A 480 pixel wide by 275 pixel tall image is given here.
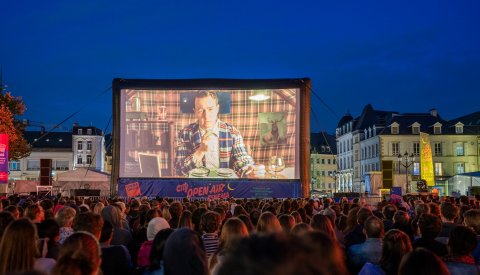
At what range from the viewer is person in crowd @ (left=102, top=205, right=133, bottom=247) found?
7.97m

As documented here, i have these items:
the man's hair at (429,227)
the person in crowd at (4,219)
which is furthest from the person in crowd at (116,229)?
the man's hair at (429,227)

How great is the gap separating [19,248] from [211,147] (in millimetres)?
22868

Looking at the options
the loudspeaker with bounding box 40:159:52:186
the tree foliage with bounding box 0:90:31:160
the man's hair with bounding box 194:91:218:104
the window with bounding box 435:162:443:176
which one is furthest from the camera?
the window with bounding box 435:162:443:176

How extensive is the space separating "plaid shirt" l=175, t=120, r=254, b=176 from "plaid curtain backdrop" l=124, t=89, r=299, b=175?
28 cm

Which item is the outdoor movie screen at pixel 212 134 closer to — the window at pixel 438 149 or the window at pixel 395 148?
the window at pixel 395 148

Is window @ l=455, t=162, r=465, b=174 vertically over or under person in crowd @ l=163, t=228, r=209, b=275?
over

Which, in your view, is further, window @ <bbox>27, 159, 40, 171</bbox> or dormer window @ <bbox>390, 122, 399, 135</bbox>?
window @ <bbox>27, 159, 40, 171</bbox>

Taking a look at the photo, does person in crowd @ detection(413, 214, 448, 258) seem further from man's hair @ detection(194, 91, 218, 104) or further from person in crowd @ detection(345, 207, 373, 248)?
man's hair @ detection(194, 91, 218, 104)

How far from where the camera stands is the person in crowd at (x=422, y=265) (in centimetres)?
346

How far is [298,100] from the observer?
1080 inches

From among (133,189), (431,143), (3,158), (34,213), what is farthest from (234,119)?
(431,143)

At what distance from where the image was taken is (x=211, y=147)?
89.0 ft

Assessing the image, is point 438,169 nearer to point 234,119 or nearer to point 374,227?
point 234,119

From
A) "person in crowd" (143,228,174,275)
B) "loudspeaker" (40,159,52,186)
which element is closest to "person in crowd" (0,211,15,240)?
"person in crowd" (143,228,174,275)
